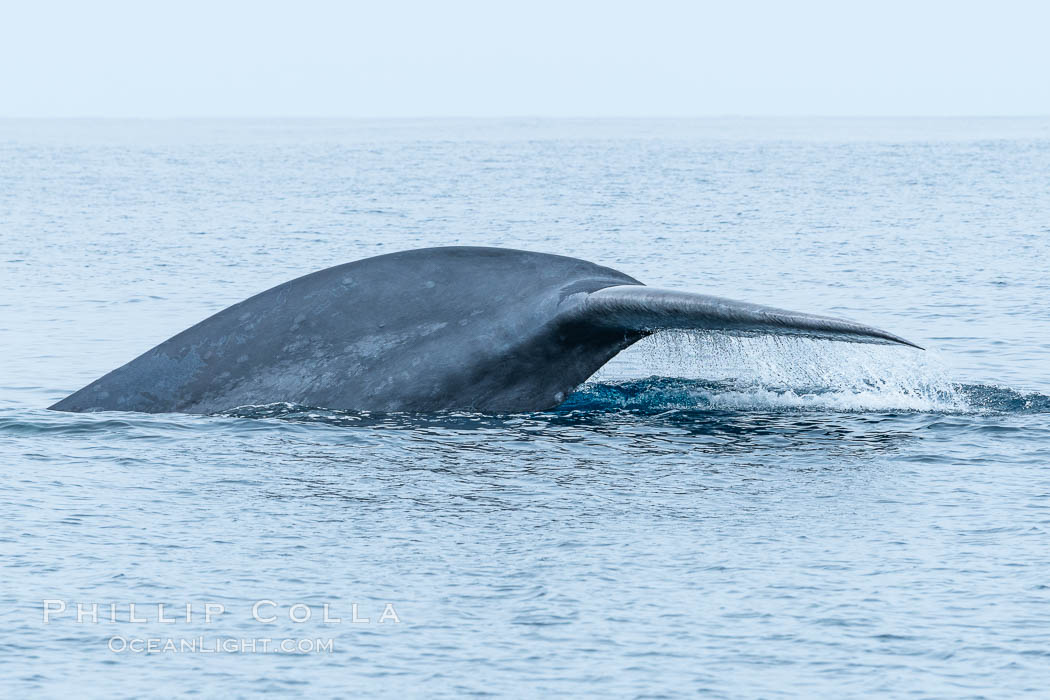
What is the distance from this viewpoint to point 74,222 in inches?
1425

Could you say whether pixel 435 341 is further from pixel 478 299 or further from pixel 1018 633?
pixel 1018 633

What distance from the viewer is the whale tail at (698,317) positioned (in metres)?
8.57

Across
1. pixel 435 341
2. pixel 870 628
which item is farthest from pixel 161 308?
pixel 870 628

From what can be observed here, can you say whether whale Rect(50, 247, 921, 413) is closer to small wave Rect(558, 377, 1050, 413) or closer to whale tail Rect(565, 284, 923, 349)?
whale tail Rect(565, 284, 923, 349)

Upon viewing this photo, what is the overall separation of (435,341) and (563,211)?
30.8 m

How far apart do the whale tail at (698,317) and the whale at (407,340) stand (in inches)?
9.7

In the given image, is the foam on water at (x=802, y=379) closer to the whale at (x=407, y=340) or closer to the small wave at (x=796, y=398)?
the small wave at (x=796, y=398)

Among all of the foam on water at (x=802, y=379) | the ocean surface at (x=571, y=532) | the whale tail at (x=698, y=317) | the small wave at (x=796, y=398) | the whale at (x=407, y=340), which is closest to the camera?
the ocean surface at (x=571, y=532)

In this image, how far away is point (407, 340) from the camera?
1008cm

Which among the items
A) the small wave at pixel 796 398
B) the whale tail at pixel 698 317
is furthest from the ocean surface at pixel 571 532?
the whale tail at pixel 698 317

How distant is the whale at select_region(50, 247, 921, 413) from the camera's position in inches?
391

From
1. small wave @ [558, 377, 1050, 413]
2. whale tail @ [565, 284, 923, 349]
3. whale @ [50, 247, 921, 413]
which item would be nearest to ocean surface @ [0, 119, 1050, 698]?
small wave @ [558, 377, 1050, 413]

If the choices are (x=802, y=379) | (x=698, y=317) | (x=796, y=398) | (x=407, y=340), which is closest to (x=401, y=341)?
(x=407, y=340)

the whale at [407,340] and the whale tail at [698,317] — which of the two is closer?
the whale tail at [698,317]
